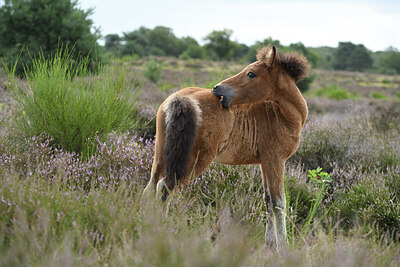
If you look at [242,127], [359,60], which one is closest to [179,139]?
[242,127]

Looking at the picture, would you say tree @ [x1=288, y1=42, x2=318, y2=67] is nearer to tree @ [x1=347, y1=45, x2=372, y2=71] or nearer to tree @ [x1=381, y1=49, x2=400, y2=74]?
tree @ [x1=381, y1=49, x2=400, y2=74]

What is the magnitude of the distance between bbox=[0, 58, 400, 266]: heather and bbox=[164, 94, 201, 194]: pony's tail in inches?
8.5

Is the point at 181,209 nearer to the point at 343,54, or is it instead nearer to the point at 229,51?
the point at 229,51

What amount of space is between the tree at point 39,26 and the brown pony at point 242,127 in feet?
35.8

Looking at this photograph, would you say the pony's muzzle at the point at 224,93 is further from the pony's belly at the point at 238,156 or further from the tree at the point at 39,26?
the tree at the point at 39,26

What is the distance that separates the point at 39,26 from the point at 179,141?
1264cm

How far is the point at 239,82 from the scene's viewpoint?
10.4ft

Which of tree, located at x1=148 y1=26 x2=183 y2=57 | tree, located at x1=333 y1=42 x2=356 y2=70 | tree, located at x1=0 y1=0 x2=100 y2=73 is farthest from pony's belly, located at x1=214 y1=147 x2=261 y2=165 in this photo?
tree, located at x1=333 y1=42 x2=356 y2=70

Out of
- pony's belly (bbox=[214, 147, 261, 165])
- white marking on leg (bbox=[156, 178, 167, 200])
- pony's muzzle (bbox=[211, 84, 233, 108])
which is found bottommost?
white marking on leg (bbox=[156, 178, 167, 200])

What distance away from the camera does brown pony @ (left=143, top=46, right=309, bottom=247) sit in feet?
9.35

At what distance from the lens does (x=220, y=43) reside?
5997 cm

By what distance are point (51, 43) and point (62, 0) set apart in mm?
1898

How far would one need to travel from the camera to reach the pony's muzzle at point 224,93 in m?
3.05

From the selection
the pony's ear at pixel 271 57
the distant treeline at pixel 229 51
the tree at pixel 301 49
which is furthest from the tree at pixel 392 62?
the pony's ear at pixel 271 57
